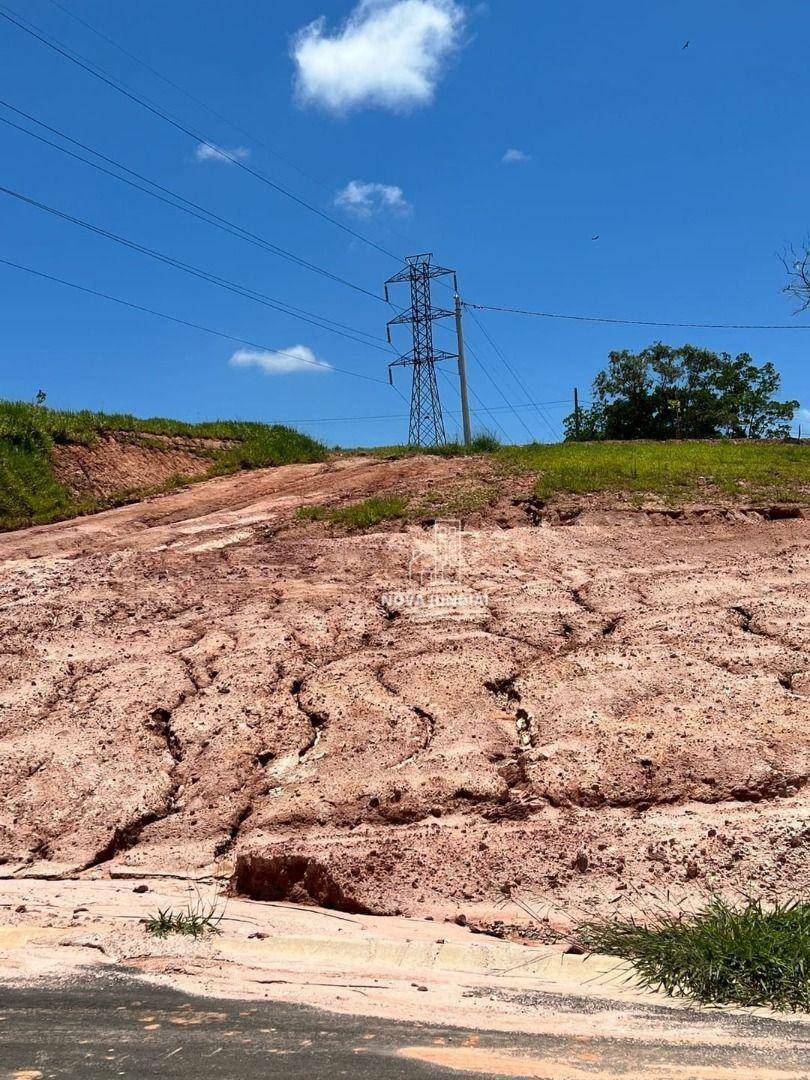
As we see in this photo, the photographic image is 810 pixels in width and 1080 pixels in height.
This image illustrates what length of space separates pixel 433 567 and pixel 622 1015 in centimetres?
495

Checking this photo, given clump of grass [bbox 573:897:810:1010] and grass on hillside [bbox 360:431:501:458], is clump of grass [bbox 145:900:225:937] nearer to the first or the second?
clump of grass [bbox 573:897:810:1010]

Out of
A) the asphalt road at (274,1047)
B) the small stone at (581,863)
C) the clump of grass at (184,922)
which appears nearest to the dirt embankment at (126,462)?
the clump of grass at (184,922)

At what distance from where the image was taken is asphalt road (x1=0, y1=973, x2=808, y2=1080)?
8.63 feet

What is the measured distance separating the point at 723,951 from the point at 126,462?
12545 mm

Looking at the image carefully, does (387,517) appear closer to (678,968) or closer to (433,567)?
(433,567)

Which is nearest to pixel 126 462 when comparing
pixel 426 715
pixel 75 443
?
pixel 75 443

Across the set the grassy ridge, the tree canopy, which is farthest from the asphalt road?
the tree canopy

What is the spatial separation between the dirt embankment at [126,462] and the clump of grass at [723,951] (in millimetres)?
9970

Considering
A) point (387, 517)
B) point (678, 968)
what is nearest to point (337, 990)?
point (678, 968)

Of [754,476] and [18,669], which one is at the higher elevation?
[754,476]

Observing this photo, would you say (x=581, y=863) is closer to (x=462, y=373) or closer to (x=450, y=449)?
(x=450, y=449)

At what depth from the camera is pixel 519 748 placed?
17.2 feet

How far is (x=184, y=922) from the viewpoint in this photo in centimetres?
391

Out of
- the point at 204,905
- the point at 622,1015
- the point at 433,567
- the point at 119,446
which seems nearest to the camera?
the point at 622,1015
